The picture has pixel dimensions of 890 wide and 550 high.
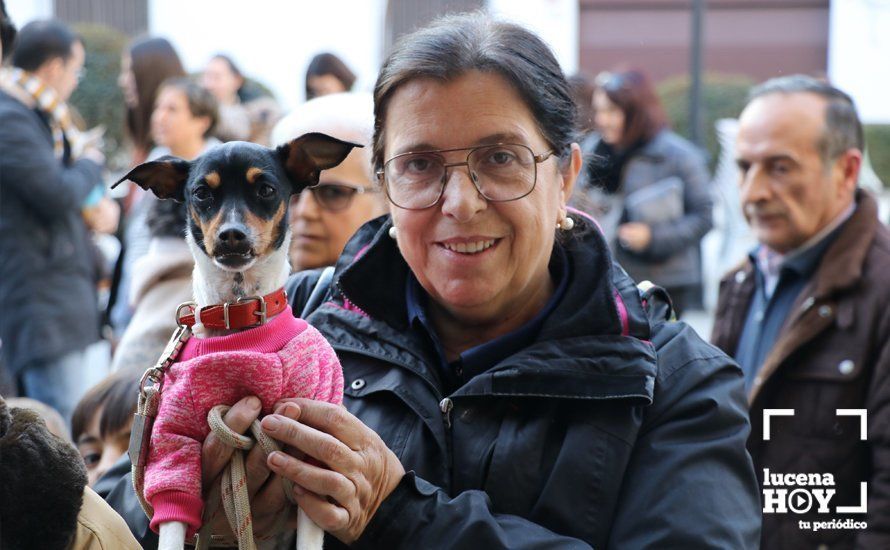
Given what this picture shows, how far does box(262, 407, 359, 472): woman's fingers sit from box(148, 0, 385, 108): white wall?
17077mm

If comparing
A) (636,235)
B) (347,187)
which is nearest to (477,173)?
(347,187)

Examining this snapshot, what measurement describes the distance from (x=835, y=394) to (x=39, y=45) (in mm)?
4297

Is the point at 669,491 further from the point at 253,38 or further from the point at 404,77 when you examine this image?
the point at 253,38

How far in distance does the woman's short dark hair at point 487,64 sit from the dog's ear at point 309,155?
0.31 m

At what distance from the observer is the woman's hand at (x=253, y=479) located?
1.89 m

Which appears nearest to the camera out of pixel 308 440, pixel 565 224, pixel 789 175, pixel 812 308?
pixel 308 440

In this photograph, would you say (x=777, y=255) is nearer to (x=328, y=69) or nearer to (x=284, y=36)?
(x=328, y=69)

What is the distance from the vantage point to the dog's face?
191cm

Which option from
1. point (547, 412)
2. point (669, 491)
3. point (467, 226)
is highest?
point (467, 226)

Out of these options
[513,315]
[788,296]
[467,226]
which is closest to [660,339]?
[513,315]

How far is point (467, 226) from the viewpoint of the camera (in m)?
2.20

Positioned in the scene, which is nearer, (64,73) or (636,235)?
(64,73)

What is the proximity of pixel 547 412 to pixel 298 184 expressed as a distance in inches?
25.9

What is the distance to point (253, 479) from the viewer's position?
76.2 inches
